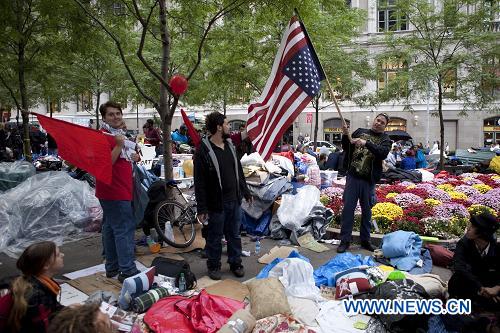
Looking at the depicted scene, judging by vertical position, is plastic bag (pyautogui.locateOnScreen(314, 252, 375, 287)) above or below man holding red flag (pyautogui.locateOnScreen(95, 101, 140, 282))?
below

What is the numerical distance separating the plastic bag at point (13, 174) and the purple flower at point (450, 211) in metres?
8.06

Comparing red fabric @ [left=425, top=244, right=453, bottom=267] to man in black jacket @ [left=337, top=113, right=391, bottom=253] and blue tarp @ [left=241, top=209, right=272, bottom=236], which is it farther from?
blue tarp @ [left=241, top=209, right=272, bottom=236]

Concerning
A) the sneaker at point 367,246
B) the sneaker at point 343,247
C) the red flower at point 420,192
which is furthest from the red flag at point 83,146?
the red flower at point 420,192

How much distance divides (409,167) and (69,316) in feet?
49.5

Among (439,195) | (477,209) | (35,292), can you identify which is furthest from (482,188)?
(35,292)

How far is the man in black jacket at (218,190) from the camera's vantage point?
17.2ft

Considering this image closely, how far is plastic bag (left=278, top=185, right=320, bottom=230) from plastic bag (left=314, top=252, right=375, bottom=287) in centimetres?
184

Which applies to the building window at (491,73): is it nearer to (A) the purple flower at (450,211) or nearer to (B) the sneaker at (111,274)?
(A) the purple flower at (450,211)

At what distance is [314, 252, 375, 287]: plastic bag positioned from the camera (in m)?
5.13

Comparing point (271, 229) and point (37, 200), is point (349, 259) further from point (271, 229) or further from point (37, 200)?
point (37, 200)

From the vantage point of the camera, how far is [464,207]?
318 inches

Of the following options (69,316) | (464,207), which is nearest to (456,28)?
(464,207)

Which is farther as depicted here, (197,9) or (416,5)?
(416,5)

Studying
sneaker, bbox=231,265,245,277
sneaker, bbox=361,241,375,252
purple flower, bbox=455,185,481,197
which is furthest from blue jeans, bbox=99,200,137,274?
purple flower, bbox=455,185,481,197
